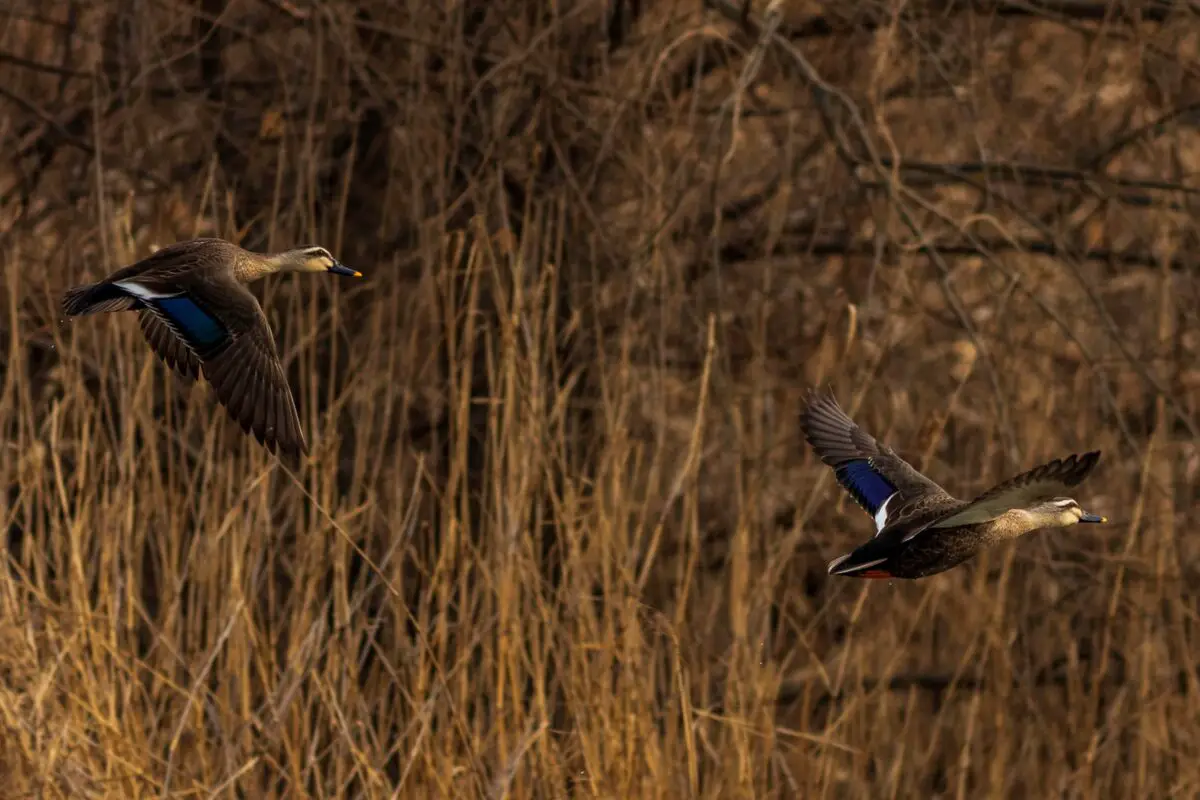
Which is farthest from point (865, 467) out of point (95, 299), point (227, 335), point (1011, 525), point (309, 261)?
point (95, 299)

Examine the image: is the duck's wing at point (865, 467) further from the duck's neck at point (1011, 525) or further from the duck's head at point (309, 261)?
the duck's head at point (309, 261)

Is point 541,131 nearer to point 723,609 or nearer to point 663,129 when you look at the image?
point 663,129

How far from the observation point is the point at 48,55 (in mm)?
6215

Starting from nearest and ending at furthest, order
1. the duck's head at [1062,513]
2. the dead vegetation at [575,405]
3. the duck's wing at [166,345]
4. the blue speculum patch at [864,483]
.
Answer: the duck's head at [1062,513] < the duck's wing at [166,345] < the blue speculum patch at [864,483] < the dead vegetation at [575,405]

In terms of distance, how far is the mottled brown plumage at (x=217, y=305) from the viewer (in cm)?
275

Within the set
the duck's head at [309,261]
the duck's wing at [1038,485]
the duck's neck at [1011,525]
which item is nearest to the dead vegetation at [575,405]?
the duck's head at [309,261]

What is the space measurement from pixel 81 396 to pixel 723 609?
266 centimetres

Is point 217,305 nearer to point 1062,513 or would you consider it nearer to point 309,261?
point 309,261

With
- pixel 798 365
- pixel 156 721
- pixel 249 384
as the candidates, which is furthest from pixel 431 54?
pixel 249 384

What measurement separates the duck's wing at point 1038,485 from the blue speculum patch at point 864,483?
0.92 metres

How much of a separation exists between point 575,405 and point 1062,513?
2727 millimetres

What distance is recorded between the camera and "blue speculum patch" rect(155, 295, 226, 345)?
289 centimetres

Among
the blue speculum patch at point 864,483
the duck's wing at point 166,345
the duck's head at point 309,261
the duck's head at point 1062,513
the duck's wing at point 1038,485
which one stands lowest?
the blue speculum patch at point 864,483

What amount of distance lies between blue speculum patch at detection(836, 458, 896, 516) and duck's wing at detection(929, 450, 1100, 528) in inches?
36.2
